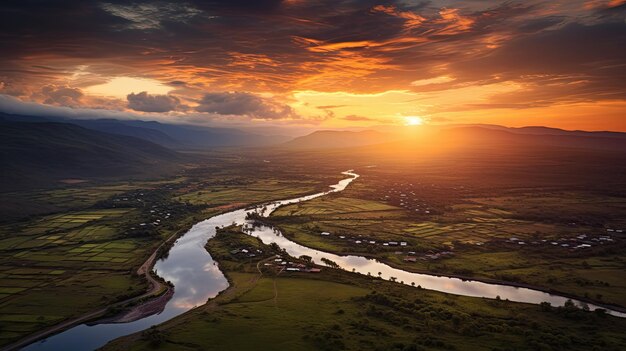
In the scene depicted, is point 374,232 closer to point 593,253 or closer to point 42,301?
point 593,253

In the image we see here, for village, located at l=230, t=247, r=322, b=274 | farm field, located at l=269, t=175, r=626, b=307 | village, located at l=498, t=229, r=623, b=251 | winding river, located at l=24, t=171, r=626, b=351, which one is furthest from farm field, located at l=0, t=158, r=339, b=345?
village, located at l=498, t=229, r=623, b=251

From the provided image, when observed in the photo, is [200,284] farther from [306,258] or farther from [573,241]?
[573,241]

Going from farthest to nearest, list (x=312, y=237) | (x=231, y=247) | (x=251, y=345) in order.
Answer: (x=312, y=237)
(x=231, y=247)
(x=251, y=345)

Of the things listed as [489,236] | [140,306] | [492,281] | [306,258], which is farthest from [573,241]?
[140,306]

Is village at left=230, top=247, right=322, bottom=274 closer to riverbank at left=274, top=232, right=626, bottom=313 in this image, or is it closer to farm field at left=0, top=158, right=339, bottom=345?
riverbank at left=274, top=232, right=626, bottom=313

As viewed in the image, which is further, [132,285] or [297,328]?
[132,285]

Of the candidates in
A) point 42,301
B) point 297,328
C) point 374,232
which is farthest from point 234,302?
point 374,232
